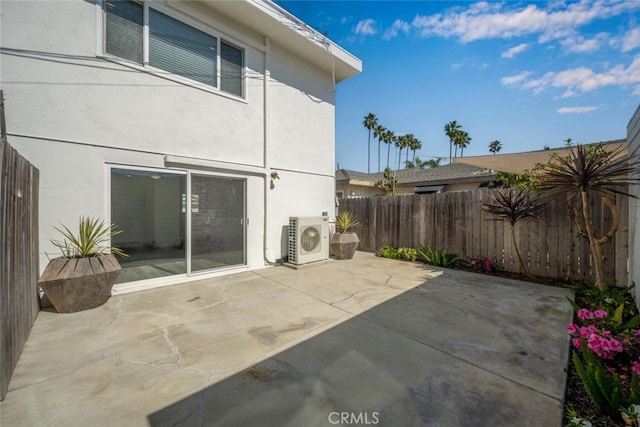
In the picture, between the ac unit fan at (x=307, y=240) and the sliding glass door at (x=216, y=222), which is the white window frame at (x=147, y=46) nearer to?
the sliding glass door at (x=216, y=222)

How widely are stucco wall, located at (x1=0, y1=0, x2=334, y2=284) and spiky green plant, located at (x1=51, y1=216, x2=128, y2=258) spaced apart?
0.14 metres

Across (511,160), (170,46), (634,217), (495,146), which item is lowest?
(634,217)

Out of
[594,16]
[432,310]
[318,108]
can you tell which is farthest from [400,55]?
[432,310]

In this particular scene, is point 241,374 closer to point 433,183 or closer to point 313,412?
point 313,412

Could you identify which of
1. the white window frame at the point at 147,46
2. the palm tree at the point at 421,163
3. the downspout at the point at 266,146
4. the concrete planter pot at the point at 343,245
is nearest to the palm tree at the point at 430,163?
the palm tree at the point at 421,163

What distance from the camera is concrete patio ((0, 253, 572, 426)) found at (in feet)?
5.46

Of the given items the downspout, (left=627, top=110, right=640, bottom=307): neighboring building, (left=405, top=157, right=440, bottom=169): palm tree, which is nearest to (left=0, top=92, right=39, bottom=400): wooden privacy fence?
the downspout

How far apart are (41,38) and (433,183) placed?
1533 cm

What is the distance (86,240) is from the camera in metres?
3.54

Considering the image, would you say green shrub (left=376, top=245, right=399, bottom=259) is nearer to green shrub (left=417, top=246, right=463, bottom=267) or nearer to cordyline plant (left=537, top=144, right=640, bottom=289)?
green shrub (left=417, top=246, right=463, bottom=267)

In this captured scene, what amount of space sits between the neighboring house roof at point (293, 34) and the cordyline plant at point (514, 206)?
4926mm

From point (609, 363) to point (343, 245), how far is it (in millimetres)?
5035

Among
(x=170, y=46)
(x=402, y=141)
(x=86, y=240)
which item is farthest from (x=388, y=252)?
(x=402, y=141)

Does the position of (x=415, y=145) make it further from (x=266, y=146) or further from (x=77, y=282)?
(x=77, y=282)
